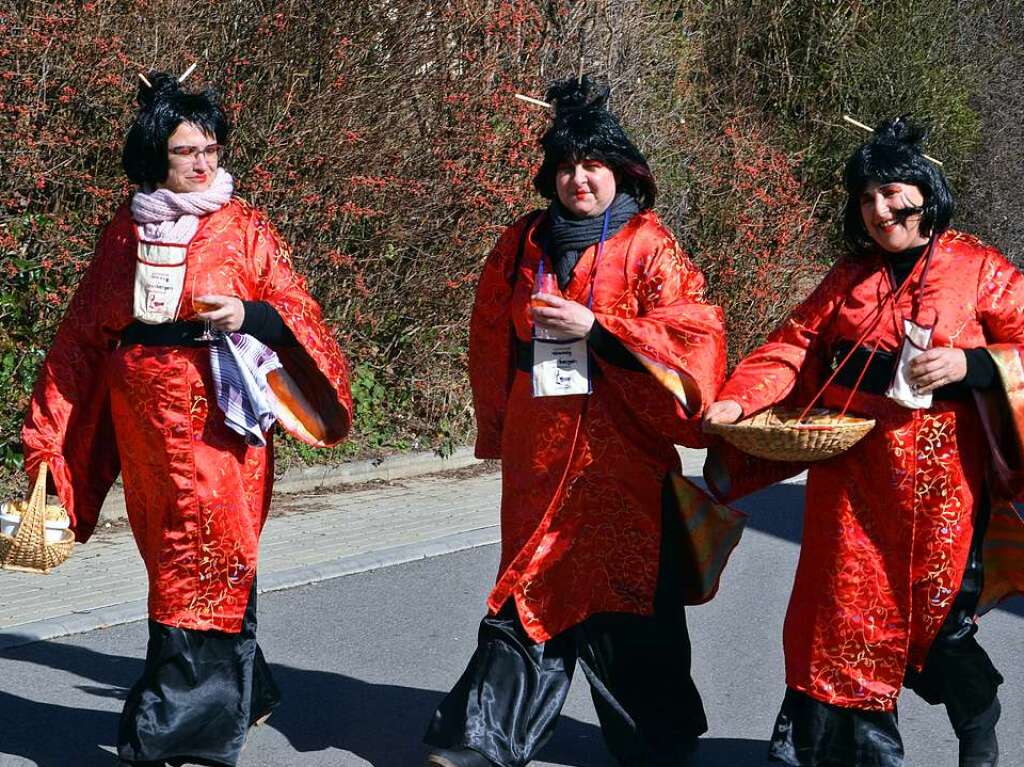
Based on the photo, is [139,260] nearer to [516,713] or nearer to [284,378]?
[284,378]

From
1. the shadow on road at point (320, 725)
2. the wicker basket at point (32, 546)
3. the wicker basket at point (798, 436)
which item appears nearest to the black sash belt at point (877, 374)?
the wicker basket at point (798, 436)

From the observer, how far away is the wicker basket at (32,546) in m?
4.12

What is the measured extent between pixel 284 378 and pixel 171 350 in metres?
0.35

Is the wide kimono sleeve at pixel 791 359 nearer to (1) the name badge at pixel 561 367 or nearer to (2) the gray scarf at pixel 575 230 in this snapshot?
(1) the name badge at pixel 561 367

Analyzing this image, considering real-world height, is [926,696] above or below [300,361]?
below

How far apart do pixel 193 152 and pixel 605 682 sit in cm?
187

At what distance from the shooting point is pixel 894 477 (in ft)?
13.5

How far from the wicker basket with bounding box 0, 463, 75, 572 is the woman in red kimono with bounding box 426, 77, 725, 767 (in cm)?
114

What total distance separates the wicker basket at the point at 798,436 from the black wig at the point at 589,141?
0.79m

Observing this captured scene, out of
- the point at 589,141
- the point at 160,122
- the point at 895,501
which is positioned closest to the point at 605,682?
the point at 895,501

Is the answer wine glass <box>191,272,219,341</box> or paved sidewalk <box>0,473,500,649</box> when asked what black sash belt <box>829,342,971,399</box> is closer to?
wine glass <box>191,272,219,341</box>

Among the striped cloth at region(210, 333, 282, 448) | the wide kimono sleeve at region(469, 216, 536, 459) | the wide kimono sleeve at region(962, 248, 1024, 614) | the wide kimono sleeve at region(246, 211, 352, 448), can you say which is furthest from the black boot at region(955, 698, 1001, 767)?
the striped cloth at region(210, 333, 282, 448)

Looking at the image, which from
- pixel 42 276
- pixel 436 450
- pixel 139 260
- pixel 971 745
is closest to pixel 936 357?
pixel 971 745

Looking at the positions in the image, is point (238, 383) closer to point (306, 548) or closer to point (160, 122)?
point (160, 122)
